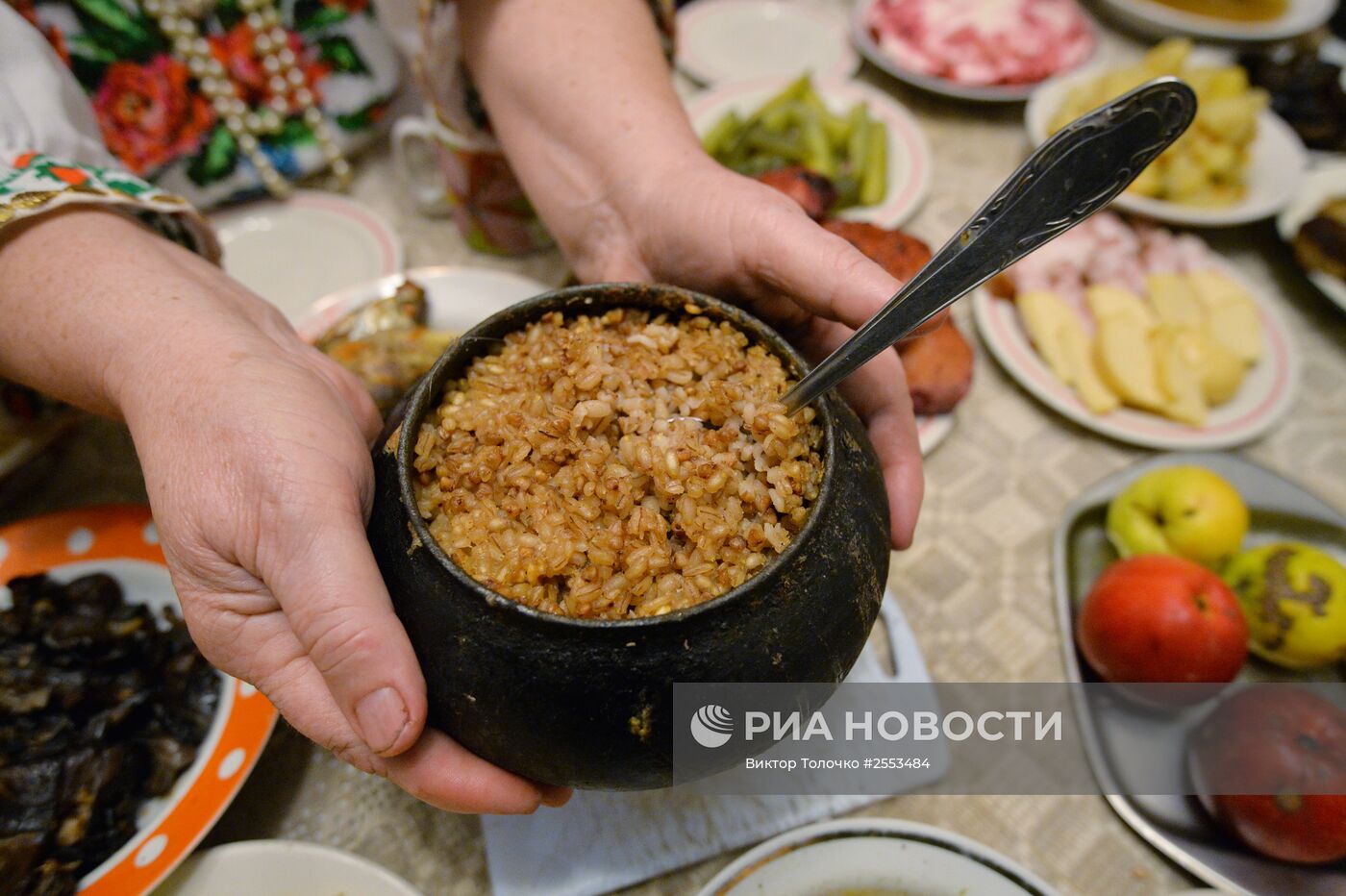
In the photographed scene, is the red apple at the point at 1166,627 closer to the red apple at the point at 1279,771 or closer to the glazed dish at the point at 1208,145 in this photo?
the red apple at the point at 1279,771

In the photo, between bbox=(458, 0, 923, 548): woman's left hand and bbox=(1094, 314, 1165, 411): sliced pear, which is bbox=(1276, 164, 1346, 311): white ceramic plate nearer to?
bbox=(1094, 314, 1165, 411): sliced pear

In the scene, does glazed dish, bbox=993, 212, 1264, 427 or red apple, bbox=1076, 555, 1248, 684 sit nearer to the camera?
red apple, bbox=1076, 555, 1248, 684

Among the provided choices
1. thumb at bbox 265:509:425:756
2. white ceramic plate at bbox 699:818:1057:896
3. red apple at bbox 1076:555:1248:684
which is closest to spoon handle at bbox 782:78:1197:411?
thumb at bbox 265:509:425:756

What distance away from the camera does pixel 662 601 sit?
2.31 ft

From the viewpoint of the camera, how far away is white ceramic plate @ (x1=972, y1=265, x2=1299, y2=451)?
1.53 meters

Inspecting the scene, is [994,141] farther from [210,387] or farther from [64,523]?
[64,523]

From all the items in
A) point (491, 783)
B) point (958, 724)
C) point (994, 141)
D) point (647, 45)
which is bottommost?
point (958, 724)

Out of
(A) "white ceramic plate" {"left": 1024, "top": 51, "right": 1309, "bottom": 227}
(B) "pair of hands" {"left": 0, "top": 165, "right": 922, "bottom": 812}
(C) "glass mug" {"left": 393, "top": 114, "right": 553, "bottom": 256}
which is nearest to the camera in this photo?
(B) "pair of hands" {"left": 0, "top": 165, "right": 922, "bottom": 812}

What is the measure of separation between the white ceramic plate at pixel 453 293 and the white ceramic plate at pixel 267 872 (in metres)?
0.95

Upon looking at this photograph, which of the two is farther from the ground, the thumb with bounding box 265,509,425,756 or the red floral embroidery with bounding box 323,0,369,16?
the red floral embroidery with bounding box 323,0,369,16

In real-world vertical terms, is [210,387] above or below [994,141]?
above

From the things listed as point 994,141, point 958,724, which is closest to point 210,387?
point 958,724

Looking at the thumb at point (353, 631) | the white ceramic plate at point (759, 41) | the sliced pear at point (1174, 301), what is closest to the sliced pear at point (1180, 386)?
the sliced pear at point (1174, 301)

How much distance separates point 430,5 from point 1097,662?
153 centimetres
